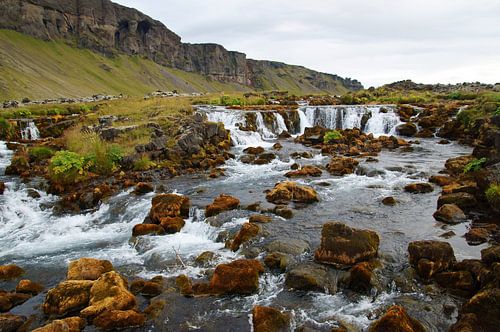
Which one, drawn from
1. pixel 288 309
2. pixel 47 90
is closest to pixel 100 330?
pixel 288 309

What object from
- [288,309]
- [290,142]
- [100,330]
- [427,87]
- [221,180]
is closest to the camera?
Answer: [100,330]

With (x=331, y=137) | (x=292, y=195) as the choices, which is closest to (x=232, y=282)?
(x=292, y=195)

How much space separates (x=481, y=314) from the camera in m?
8.11

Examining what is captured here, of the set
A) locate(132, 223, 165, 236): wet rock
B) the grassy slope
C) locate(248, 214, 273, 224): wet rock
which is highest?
the grassy slope

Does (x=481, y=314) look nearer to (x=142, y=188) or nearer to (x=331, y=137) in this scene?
(x=142, y=188)

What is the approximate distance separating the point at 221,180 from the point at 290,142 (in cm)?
1485

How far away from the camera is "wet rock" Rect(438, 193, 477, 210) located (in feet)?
49.3

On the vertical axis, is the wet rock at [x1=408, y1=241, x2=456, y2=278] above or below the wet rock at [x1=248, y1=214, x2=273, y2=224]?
above

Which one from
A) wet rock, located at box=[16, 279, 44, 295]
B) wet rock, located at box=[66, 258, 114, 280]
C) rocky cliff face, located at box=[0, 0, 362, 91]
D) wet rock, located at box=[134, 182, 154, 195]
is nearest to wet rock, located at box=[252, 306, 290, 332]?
wet rock, located at box=[66, 258, 114, 280]

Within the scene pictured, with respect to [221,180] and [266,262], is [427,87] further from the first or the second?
[266,262]

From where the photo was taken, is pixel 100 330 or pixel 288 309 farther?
pixel 288 309

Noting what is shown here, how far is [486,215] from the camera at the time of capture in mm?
14234

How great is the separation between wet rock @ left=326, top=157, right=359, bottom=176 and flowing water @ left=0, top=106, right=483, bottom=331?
0.70m

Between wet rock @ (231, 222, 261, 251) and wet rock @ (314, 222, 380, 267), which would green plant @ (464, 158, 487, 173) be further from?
wet rock @ (231, 222, 261, 251)
